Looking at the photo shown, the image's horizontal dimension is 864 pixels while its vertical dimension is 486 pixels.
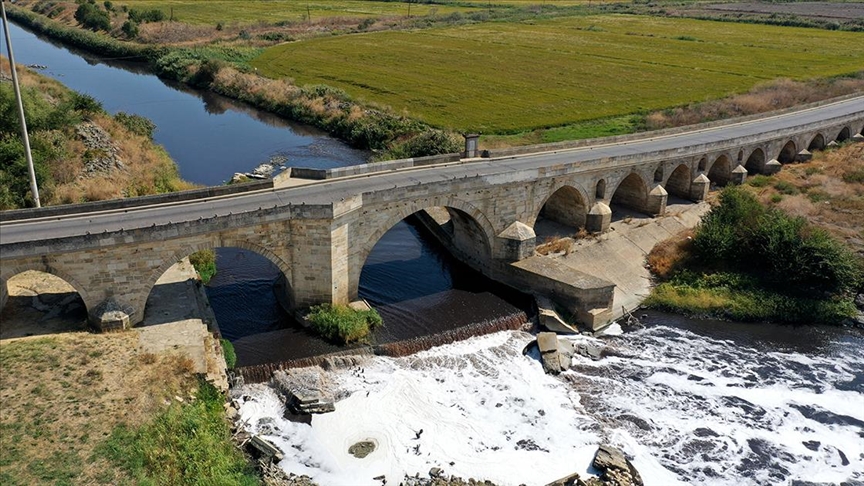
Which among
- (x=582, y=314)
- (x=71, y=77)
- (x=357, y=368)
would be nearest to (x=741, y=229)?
(x=582, y=314)

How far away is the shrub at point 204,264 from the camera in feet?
124

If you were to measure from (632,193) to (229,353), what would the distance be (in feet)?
106

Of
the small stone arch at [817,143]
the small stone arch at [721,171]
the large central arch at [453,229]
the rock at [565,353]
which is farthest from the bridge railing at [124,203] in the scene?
the small stone arch at [817,143]

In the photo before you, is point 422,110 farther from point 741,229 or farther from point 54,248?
point 54,248

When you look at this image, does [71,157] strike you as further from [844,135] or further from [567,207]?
[844,135]

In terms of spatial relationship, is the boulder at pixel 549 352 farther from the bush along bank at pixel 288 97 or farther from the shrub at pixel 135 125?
the shrub at pixel 135 125

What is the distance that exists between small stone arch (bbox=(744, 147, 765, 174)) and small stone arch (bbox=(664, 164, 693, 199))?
30.6 feet

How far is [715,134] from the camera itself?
58250 mm

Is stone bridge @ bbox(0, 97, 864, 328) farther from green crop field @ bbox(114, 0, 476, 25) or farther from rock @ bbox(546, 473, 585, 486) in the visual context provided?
green crop field @ bbox(114, 0, 476, 25)

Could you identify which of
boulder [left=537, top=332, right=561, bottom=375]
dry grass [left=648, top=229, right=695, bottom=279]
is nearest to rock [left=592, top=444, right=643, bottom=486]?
boulder [left=537, top=332, right=561, bottom=375]

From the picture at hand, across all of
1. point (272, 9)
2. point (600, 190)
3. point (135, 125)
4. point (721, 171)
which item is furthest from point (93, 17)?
point (721, 171)

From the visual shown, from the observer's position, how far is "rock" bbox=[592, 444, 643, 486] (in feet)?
84.7

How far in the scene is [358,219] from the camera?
1361 inches

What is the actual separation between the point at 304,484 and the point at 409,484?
385 centimetres
